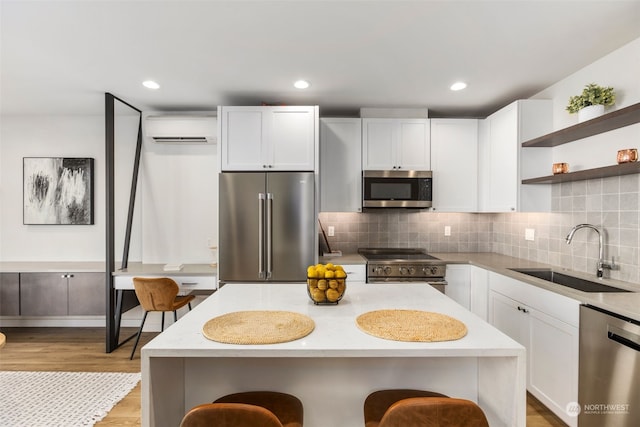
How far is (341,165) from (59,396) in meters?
3.07

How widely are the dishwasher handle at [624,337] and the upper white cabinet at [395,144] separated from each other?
7.07 feet

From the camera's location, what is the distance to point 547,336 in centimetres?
211

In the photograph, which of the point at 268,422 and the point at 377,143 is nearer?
the point at 268,422

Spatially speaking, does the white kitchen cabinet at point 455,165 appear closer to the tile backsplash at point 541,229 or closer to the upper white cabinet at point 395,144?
the upper white cabinet at point 395,144

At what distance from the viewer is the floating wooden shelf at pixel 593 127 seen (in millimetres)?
1911

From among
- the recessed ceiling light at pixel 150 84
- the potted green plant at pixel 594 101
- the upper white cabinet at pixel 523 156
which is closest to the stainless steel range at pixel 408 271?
the upper white cabinet at pixel 523 156

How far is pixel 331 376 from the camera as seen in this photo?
145cm

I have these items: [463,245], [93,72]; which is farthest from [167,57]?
[463,245]

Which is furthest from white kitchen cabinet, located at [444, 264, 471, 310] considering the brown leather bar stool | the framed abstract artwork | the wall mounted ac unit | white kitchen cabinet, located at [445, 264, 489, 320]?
the framed abstract artwork

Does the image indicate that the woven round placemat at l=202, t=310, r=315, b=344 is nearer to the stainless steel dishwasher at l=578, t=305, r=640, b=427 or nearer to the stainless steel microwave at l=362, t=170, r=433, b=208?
the stainless steel dishwasher at l=578, t=305, r=640, b=427

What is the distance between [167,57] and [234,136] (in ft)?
2.96

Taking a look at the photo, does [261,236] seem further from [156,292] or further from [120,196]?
[120,196]

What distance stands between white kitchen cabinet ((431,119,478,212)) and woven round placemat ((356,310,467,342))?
2256 mm

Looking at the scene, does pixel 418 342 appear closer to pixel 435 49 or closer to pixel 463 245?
pixel 435 49
